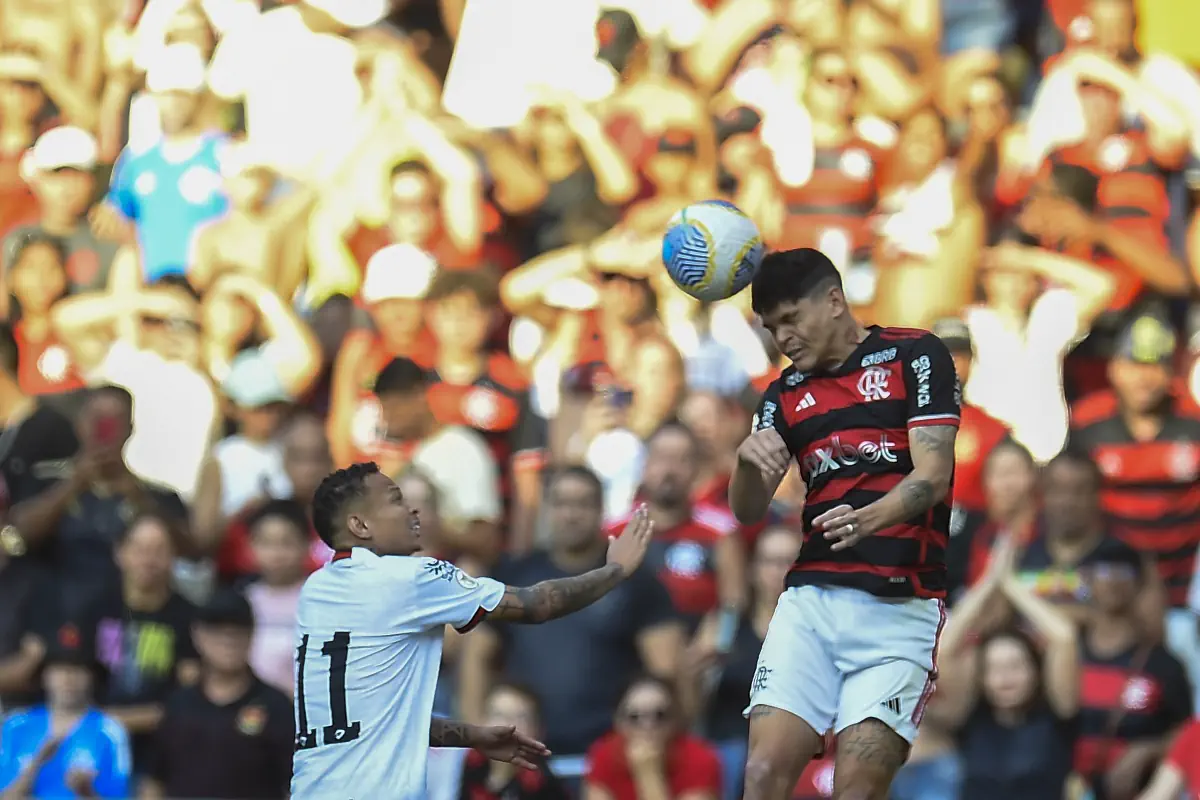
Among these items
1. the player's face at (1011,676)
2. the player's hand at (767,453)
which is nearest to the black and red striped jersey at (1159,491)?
the player's face at (1011,676)

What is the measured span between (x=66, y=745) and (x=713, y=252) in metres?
4.39

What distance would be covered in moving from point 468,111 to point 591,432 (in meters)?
2.89

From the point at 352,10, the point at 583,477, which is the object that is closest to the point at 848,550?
the point at 583,477

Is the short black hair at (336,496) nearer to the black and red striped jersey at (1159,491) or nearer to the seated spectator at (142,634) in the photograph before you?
the seated spectator at (142,634)

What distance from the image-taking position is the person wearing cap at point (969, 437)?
36.7 feet

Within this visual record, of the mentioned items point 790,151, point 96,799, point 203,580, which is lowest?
point 96,799

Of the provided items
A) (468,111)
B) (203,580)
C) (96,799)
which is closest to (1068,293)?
(468,111)

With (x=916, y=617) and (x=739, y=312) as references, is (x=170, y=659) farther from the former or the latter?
(x=916, y=617)

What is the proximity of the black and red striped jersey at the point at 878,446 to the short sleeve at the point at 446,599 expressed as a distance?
1.15 metres

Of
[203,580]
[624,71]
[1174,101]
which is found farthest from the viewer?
[624,71]

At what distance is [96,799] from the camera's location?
10.3 meters

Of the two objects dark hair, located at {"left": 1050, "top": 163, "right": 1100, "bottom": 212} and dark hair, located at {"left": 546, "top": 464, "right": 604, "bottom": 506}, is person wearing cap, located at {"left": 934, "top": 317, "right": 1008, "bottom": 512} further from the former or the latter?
dark hair, located at {"left": 546, "top": 464, "right": 604, "bottom": 506}

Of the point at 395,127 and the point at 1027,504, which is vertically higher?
the point at 395,127

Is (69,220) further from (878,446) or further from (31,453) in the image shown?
(878,446)
